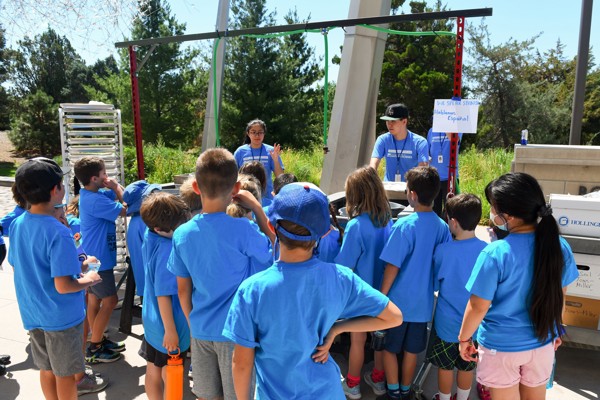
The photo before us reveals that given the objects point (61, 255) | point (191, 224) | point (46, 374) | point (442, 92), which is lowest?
point (46, 374)

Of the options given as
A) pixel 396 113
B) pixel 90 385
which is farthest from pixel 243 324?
pixel 396 113

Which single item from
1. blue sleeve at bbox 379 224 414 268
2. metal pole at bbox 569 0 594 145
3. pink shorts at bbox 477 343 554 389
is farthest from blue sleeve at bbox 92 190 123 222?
metal pole at bbox 569 0 594 145

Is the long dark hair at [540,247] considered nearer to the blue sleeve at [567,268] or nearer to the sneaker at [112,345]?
the blue sleeve at [567,268]

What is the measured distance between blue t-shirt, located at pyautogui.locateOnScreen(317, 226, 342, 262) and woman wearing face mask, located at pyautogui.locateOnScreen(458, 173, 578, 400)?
1108 millimetres

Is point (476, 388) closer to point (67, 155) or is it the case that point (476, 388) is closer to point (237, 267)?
point (237, 267)

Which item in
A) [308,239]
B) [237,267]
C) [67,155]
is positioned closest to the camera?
[308,239]

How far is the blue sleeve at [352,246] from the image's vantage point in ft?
10.4

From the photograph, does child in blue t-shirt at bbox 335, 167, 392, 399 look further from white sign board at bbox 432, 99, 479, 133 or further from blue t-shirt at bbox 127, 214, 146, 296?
blue t-shirt at bbox 127, 214, 146, 296

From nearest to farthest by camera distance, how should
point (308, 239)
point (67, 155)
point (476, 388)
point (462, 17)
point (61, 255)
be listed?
point (308, 239) < point (61, 255) < point (476, 388) < point (462, 17) < point (67, 155)

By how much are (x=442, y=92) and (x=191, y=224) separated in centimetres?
2668

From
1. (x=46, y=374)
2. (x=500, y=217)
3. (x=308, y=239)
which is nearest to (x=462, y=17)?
(x=500, y=217)

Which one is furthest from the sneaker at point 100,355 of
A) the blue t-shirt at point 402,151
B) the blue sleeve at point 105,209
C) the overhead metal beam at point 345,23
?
the overhead metal beam at point 345,23

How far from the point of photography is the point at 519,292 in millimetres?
2357

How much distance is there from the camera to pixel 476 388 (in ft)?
11.8
